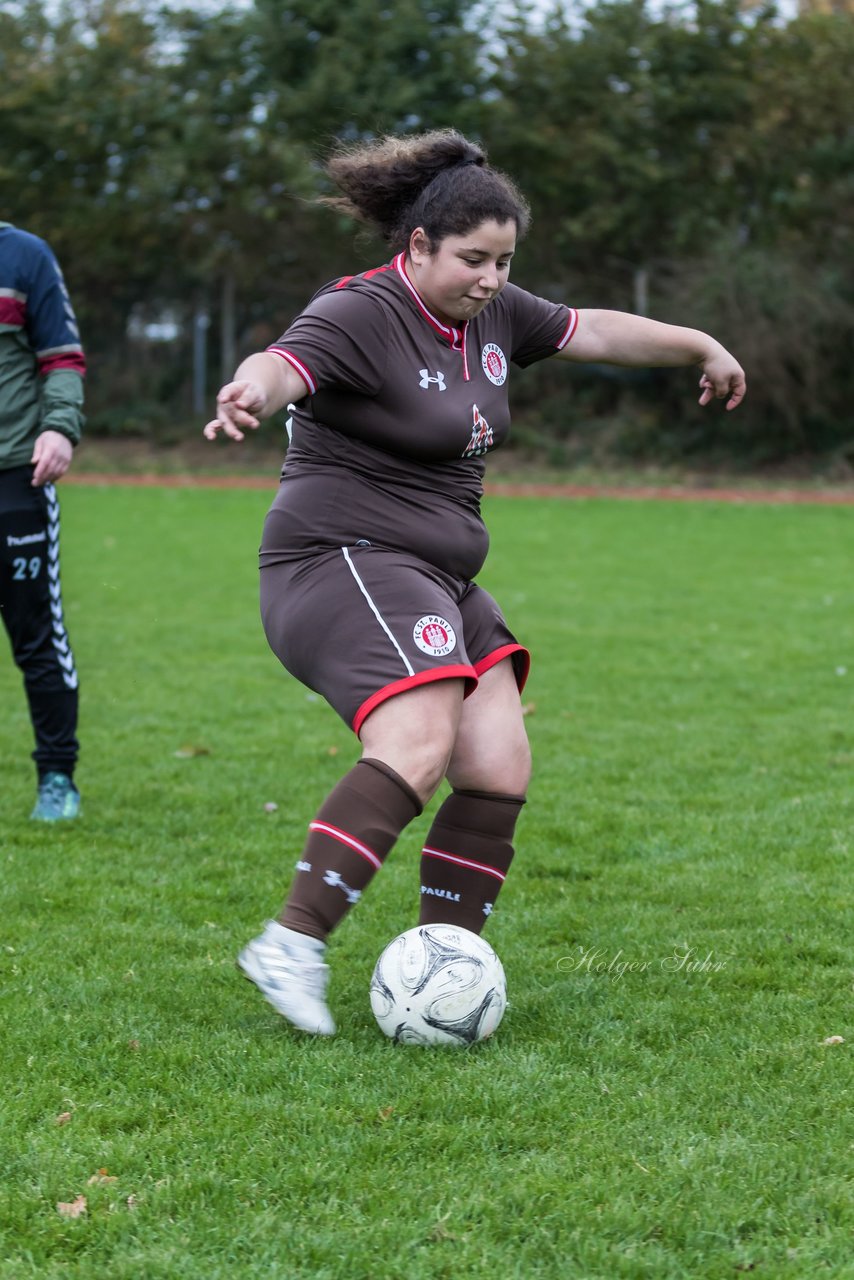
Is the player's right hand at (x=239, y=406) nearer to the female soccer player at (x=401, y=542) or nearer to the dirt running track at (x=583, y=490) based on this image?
the female soccer player at (x=401, y=542)

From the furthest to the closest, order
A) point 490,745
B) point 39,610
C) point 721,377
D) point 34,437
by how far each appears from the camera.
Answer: point 39,610 < point 34,437 < point 721,377 < point 490,745

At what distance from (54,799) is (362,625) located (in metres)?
2.78

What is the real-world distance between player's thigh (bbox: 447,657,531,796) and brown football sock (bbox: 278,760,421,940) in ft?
1.15

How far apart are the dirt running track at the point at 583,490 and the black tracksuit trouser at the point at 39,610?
64.4 feet

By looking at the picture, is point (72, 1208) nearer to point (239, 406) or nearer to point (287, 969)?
point (287, 969)

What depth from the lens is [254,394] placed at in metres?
3.11

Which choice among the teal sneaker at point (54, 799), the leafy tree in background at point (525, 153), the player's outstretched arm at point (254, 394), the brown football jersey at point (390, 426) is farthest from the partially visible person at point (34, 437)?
the leafy tree in background at point (525, 153)

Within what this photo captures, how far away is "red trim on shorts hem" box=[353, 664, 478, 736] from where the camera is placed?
3.49 m

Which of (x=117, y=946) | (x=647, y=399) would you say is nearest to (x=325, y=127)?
(x=647, y=399)

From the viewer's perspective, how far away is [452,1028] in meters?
3.56

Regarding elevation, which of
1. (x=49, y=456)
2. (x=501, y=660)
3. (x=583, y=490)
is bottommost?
(x=583, y=490)

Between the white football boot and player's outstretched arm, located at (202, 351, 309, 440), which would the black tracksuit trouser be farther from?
the white football boot

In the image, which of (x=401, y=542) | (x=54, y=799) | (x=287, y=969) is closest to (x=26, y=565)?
(x=54, y=799)

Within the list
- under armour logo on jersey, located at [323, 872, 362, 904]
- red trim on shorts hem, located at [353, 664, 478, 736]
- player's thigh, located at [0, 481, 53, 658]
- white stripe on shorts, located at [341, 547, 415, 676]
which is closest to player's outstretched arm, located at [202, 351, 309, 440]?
white stripe on shorts, located at [341, 547, 415, 676]
